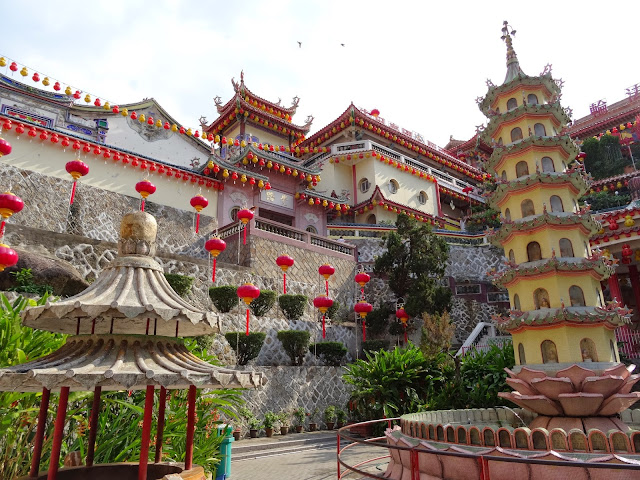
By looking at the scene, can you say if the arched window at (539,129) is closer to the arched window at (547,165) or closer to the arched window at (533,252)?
the arched window at (547,165)

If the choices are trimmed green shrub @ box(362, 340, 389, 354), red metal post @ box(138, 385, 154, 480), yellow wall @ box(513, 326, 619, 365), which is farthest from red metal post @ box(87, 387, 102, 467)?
trimmed green shrub @ box(362, 340, 389, 354)

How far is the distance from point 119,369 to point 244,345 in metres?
11.0

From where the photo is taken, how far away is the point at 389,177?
30.7 m

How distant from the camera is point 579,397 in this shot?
6.35 metres

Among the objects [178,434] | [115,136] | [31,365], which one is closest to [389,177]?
[115,136]

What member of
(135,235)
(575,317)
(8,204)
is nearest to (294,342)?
(8,204)

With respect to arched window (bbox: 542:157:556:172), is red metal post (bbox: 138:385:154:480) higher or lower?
lower

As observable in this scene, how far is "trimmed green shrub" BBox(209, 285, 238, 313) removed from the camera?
50.0 feet

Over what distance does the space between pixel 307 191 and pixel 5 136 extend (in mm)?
14089

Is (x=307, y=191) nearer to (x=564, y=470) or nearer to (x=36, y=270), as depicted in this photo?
(x=36, y=270)

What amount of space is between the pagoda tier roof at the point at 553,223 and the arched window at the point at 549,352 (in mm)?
2042

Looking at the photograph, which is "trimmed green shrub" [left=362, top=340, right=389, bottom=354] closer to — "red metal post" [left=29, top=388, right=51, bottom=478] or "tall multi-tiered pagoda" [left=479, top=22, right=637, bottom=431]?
"tall multi-tiered pagoda" [left=479, top=22, right=637, bottom=431]

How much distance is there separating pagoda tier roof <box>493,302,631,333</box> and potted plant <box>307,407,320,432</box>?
329 inches

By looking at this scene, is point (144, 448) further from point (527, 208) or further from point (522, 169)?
point (522, 169)
